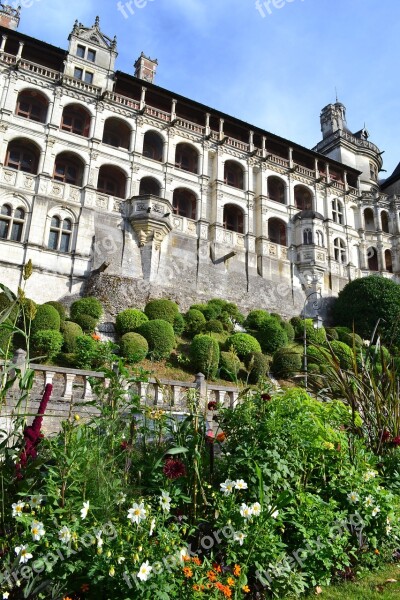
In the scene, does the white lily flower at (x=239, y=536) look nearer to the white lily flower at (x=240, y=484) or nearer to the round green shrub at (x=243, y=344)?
the white lily flower at (x=240, y=484)

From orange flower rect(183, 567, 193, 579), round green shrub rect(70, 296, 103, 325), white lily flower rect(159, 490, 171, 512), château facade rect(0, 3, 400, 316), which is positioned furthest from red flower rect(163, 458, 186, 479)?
château facade rect(0, 3, 400, 316)

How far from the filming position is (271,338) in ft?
79.3

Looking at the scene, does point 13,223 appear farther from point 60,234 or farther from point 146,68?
point 146,68

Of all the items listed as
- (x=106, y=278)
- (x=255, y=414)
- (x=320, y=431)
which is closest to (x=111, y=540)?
(x=255, y=414)

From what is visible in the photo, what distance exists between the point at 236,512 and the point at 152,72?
3951cm

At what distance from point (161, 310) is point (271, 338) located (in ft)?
21.3

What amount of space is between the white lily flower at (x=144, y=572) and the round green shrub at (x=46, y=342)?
48.5ft

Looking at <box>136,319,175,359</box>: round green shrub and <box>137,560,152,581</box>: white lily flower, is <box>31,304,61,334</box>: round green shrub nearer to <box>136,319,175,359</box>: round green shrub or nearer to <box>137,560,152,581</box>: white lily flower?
<box>136,319,175,359</box>: round green shrub

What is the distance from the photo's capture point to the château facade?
24594 millimetres

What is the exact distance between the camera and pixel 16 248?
925 inches

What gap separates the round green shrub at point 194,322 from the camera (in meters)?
23.4

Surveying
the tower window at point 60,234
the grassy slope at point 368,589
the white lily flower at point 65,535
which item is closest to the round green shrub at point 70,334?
the tower window at point 60,234

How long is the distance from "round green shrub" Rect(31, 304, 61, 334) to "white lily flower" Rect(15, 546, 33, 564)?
1578cm

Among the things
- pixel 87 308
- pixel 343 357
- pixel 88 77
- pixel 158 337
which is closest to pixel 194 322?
pixel 158 337
